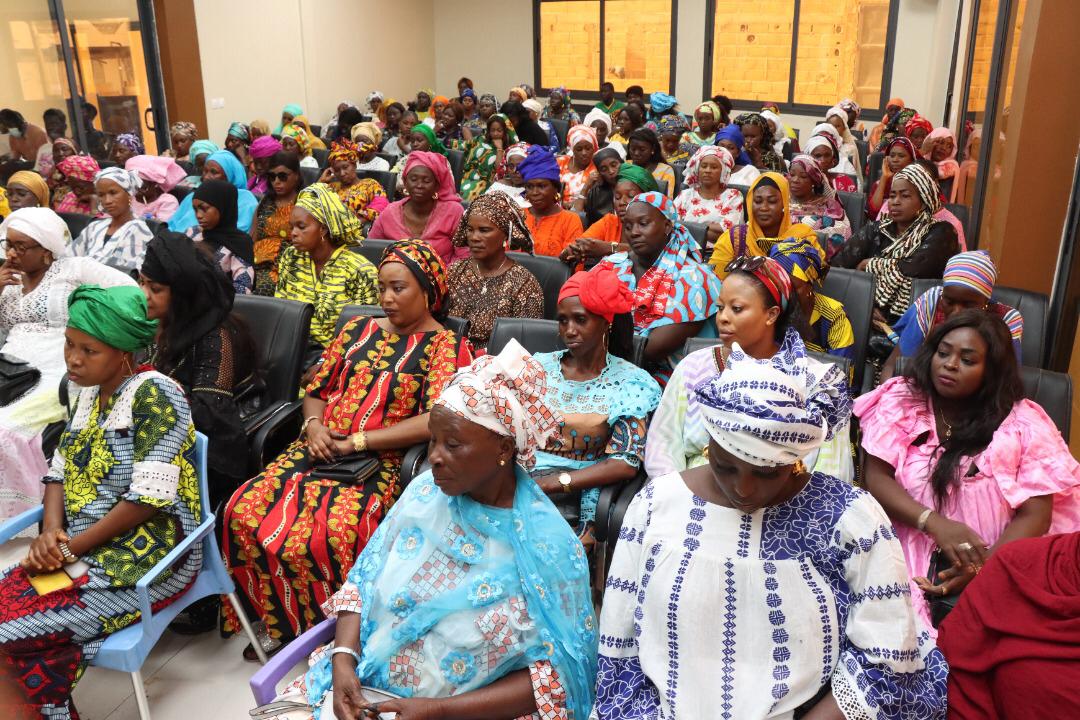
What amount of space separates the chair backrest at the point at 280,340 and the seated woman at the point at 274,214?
1.61 m

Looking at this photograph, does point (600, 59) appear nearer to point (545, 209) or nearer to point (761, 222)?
point (545, 209)

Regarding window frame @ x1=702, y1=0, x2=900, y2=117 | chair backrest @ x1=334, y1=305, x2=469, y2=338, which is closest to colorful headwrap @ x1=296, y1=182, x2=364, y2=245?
chair backrest @ x1=334, y1=305, x2=469, y2=338

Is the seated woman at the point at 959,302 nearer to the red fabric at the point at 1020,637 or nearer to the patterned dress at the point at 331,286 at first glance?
the red fabric at the point at 1020,637

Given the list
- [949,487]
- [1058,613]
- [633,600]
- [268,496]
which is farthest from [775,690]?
[268,496]

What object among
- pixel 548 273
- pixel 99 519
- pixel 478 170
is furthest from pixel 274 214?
pixel 99 519

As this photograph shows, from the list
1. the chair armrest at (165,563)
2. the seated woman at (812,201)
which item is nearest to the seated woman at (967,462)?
the chair armrest at (165,563)

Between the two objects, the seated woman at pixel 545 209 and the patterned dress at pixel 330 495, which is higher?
the seated woman at pixel 545 209

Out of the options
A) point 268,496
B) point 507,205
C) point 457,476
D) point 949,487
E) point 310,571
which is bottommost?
point 310,571

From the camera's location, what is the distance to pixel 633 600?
162 cm

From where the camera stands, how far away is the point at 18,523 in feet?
8.07

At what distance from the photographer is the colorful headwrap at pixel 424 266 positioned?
9.96 ft

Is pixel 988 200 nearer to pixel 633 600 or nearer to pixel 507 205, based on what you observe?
pixel 507 205

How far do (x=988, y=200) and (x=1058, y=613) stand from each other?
4075 mm

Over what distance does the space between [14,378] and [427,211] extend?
223 centimetres
